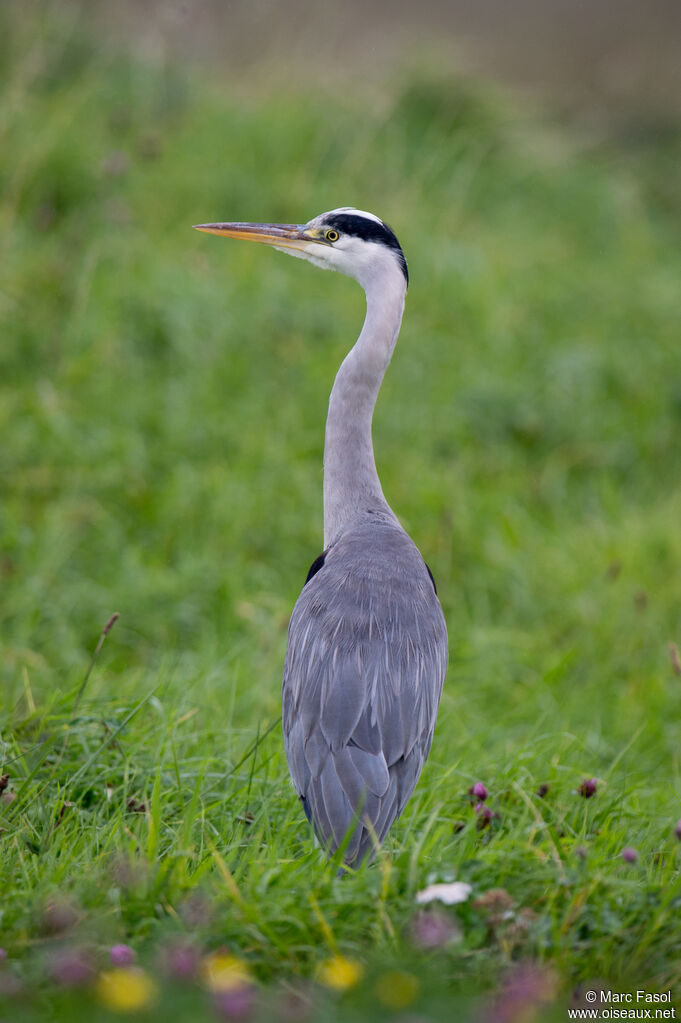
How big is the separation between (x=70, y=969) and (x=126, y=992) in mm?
137

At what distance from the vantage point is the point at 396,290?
345 cm

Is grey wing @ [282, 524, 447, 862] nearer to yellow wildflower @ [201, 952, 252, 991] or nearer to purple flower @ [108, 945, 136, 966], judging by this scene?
yellow wildflower @ [201, 952, 252, 991]

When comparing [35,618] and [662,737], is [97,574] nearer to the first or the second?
[35,618]

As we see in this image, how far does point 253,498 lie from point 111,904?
3158 millimetres

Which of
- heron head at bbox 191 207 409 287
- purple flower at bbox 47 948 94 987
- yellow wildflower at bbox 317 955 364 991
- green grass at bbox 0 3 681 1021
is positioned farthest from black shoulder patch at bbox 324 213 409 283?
purple flower at bbox 47 948 94 987

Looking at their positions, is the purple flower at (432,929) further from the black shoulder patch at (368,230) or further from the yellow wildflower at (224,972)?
the black shoulder patch at (368,230)

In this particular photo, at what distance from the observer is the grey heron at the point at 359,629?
268cm

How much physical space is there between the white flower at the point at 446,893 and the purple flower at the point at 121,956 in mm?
580

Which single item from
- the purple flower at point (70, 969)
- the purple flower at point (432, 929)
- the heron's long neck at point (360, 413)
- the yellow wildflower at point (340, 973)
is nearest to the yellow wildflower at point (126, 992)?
the purple flower at point (70, 969)

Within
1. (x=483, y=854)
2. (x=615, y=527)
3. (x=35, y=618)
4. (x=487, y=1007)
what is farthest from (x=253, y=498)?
(x=487, y=1007)

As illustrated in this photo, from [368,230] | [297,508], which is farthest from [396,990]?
[297,508]

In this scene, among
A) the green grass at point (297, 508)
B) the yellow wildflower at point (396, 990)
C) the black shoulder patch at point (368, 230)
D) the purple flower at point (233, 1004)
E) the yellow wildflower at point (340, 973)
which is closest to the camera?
the purple flower at point (233, 1004)

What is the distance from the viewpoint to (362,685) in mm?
2824

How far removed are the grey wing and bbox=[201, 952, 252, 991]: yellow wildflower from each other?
50cm
